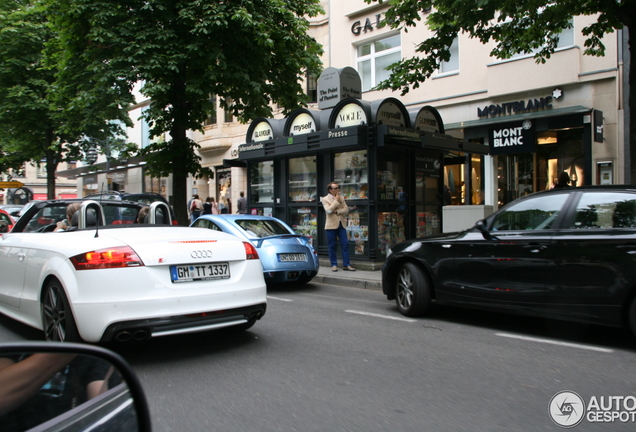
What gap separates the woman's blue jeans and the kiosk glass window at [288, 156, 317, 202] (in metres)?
1.96

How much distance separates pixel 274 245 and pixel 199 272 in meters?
4.11

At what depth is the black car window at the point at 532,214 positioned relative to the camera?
18.1ft

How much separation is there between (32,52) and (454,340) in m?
24.2

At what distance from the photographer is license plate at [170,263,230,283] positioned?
177 inches

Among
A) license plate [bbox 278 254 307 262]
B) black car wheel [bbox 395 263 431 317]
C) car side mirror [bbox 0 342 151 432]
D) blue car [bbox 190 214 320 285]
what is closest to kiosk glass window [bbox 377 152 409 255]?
blue car [bbox 190 214 320 285]

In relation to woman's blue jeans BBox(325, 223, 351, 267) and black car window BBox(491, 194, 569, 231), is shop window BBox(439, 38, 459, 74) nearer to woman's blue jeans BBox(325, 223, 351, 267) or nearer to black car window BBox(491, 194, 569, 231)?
woman's blue jeans BBox(325, 223, 351, 267)

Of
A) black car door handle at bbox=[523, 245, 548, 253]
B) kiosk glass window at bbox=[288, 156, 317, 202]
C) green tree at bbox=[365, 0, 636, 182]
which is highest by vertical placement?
green tree at bbox=[365, 0, 636, 182]

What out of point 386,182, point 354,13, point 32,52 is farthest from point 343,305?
point 32,52

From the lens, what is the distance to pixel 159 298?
14.1 feet

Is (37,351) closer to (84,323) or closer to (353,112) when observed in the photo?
(84,323)

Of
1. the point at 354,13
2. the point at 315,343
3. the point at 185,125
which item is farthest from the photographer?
the point at 354,13

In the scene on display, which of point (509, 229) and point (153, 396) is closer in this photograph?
point (153, 396)

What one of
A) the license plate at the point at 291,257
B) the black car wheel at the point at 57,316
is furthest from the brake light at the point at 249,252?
the license plate at the point at 291,257

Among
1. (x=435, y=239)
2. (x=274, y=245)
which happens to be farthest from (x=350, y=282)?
(x=435, y=239)
